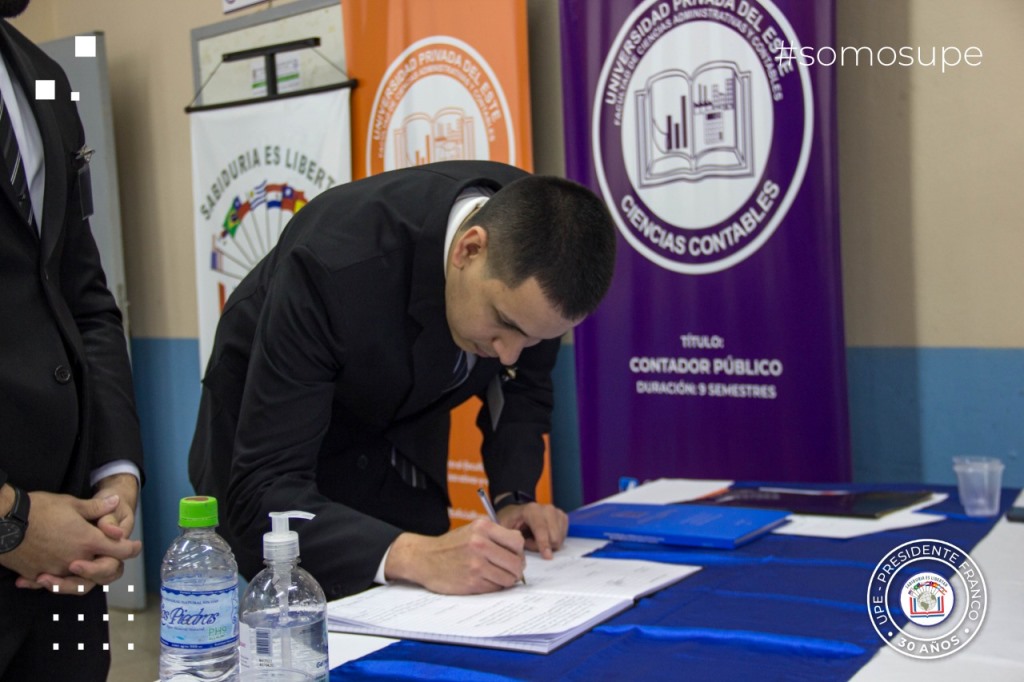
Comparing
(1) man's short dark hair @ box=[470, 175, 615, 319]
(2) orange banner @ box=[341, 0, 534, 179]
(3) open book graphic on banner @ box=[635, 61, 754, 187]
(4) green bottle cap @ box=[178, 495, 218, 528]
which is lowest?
(4) green bottle cap @ box=[178, 495, 218, 528]

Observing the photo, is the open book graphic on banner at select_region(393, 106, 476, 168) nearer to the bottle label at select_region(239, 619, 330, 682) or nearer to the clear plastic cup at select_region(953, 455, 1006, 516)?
the clear plastic cup at select_region(953, 455, 1006, 516)

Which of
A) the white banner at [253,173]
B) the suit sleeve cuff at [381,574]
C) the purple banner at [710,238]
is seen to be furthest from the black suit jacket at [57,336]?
the white banner at [253,173]

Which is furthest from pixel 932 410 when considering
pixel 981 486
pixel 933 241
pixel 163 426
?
pixel 163 426

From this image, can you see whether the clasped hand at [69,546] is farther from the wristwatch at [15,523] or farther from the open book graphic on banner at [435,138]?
the open book graphic on banner at [435,138]

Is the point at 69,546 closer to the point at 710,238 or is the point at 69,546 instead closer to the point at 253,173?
the point at 710,238

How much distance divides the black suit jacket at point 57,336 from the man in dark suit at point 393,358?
19 centimetres

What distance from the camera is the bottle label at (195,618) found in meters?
0.91

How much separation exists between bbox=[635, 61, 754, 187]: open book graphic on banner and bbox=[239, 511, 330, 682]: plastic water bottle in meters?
1.81

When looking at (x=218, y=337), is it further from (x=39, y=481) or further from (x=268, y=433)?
(x=39, y=481)

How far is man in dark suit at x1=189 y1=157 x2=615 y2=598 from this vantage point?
1.39m

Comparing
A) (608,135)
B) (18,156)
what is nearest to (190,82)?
(608,135)

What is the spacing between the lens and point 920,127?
2471 millimetres

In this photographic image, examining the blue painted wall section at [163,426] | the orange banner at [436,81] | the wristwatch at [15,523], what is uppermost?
the orange banner at [436,81]

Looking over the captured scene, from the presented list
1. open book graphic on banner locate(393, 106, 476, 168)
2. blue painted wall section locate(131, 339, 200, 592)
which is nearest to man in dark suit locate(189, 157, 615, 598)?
open book graphic on banner locate(393, 106, 476, 168)
